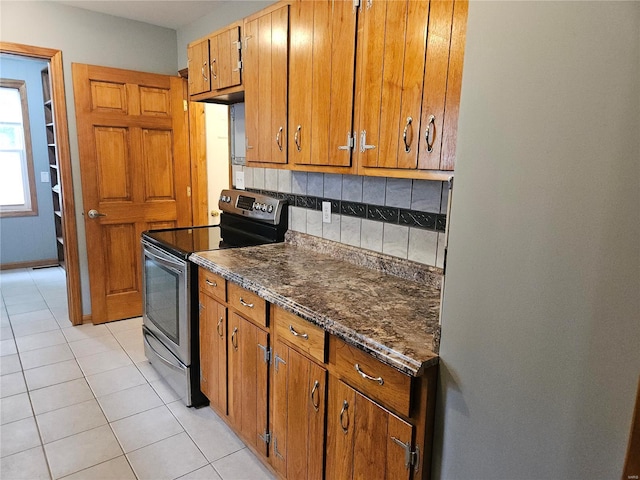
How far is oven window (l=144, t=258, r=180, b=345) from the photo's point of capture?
2.38 m

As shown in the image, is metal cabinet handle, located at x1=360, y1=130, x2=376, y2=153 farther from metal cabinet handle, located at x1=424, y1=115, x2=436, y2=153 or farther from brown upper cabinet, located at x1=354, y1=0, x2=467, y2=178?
metal cabinet handle, located at x1=424, y1=115, x2=436, y2=153

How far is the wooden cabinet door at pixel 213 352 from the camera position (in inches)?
80.9

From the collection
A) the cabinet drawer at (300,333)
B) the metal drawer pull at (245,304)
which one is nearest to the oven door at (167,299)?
the metal drawer pull at (245,304)

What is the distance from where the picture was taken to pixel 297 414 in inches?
61.9

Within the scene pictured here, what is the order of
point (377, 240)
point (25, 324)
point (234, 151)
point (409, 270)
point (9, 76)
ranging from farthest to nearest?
1. point (9, 76)
2. point (25, 324)
3. point (234, 151)
4. point (377, 240)
5. point (409, 270)

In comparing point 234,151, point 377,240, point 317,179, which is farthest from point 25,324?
point 377,240

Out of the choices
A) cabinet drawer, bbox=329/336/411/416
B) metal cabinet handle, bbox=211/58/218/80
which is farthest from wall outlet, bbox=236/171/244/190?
cabinet drawer, bbox=329/336/411/416

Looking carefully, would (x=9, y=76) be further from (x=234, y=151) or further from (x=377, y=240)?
(x=377, y=240)

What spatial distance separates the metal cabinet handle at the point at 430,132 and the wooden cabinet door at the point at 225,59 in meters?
1.37

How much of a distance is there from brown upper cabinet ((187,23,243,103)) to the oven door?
3.38 feet

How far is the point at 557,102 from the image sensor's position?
2.71 ft

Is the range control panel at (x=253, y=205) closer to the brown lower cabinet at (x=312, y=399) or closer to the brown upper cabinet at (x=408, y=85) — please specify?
the brown lower cabinet at (x=312, y=399)

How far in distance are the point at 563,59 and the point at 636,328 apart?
529mm

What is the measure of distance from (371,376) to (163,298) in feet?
5.63
